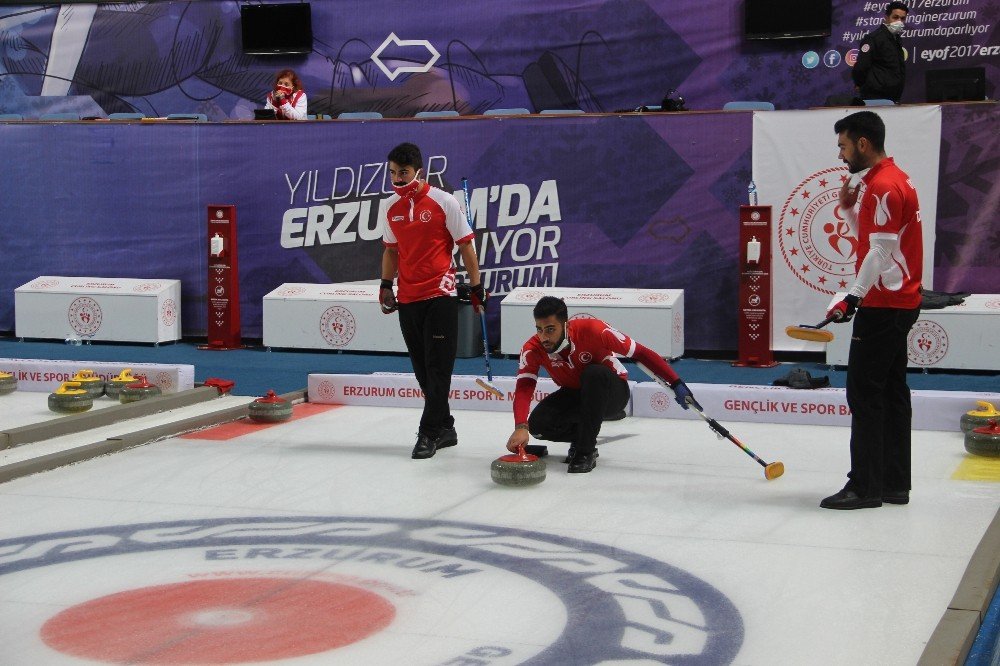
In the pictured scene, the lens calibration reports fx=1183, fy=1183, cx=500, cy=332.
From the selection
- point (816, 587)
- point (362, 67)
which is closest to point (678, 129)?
point (362, 67)

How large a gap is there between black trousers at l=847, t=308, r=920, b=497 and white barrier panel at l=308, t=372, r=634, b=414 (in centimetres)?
282

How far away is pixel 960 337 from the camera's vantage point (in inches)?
368

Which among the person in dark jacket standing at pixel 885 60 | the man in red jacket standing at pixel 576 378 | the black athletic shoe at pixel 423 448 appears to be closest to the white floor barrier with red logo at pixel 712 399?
the man in red jacket standing at pixel 576 378

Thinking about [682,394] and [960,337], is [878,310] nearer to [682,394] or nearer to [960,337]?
[682,394]

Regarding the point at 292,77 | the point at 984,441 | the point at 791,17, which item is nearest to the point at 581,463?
the point at 984,441

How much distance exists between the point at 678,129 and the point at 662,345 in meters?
1.91

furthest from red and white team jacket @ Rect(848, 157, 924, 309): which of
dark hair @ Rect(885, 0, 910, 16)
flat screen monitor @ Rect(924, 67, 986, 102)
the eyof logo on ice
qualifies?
dark hair @ Rect(885, 0, 910, 16)

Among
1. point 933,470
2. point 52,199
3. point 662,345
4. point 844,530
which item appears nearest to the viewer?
point 844,530

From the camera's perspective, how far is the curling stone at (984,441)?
5.98 meters

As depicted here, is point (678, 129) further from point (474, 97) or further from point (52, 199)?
point (52, 199)

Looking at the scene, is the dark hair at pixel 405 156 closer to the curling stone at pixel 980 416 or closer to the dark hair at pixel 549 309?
the dark hair at pixel 549 309

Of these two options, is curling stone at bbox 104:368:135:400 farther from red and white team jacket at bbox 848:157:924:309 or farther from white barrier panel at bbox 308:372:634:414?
red and white team jacket at bbox 848:157:924:309

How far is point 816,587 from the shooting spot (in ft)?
12.9

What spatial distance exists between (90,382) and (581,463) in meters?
3.76
